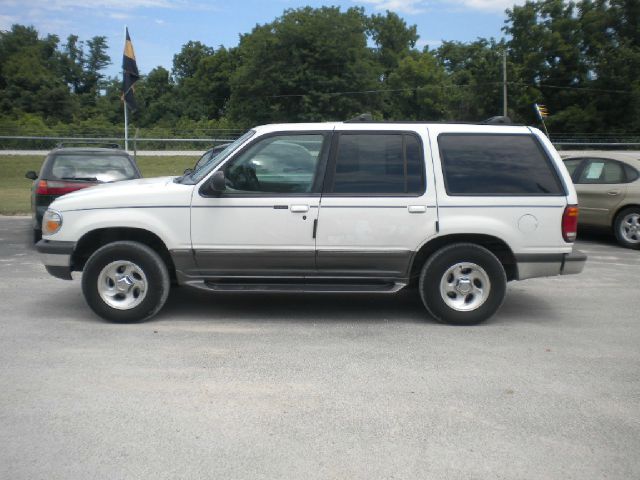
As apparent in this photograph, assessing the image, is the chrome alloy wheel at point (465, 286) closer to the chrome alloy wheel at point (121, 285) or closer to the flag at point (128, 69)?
the chrome alloy wheel at point (121, 285)

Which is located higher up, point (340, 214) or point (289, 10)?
point (289, 10)

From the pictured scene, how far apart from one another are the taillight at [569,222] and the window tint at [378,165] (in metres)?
1.35

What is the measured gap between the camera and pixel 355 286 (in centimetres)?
653

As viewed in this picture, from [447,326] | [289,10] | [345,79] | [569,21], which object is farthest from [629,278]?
[289,10]

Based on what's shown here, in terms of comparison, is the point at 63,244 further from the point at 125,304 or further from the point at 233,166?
the point at 233,166

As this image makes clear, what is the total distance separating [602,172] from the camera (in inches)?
472

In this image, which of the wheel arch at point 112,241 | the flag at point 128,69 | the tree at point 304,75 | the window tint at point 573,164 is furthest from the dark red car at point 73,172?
the tree at point 304,75

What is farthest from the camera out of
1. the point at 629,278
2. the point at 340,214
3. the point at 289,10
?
the point at 289,10

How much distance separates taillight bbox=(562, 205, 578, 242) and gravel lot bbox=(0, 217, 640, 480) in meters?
0.90

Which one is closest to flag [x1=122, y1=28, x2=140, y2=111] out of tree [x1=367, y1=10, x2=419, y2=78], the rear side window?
the rear side window

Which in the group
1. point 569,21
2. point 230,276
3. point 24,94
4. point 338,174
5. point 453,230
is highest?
point 569,21

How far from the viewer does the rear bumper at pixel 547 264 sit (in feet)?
A: 21.3

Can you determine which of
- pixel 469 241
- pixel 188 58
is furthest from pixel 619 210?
pixel 188 58

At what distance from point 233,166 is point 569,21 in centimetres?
5768
